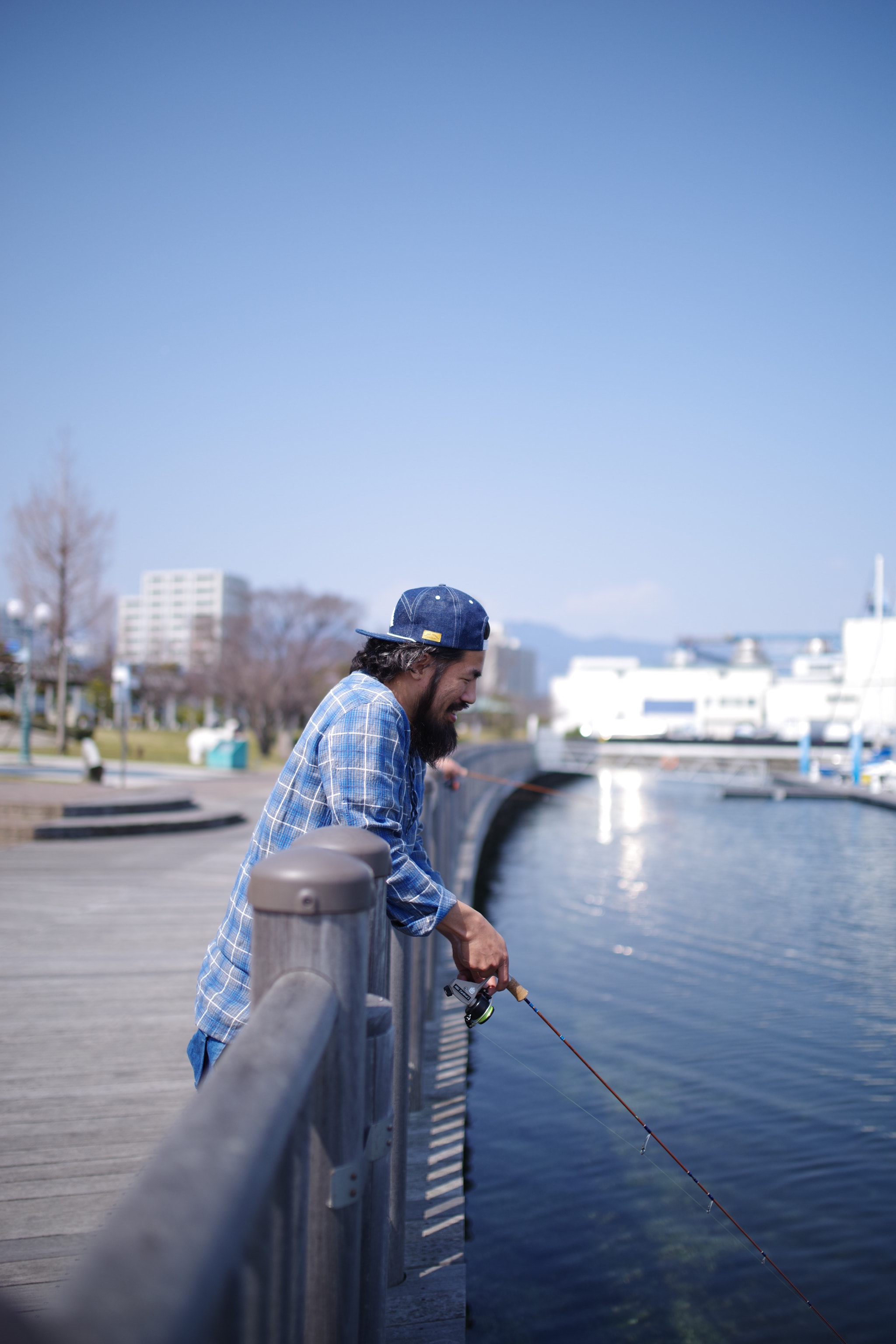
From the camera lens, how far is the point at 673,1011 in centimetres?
768

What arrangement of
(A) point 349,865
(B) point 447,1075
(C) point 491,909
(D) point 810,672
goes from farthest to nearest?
(D) point 810,672 < (C) point 491,909 < (B) point 447,1075 < (A) point 349,865

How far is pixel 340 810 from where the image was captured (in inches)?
73.1

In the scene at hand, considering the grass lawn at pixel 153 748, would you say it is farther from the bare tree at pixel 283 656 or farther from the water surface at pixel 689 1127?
the water surface at pixel 689 1127

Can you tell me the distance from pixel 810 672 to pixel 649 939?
8050 cm

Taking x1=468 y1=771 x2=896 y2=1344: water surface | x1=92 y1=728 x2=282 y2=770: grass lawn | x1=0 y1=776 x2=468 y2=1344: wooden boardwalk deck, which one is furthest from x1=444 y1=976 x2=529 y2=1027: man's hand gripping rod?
x1=92 y1=728 x2=282 y2=770: grass lawn

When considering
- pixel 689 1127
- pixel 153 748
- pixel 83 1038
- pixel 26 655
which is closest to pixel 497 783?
pixel 26 655

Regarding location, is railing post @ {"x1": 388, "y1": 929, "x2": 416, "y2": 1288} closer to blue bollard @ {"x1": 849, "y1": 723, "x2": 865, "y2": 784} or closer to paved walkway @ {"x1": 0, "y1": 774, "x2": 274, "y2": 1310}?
paved walkway @ {"x1": 0, "y1": 774, "x2": 274, "y2": 1310}

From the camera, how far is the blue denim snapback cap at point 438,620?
218cm

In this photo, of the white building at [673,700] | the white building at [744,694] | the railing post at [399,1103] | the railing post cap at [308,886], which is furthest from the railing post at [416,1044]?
the white building at [673,700]

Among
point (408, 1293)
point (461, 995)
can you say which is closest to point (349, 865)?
point (461, 995)

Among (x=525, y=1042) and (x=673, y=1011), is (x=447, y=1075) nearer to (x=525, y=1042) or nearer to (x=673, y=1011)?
(x=525, y=1042)

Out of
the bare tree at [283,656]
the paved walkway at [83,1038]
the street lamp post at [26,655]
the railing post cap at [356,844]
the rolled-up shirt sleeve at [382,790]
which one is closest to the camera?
the railing post cap at [356,844]

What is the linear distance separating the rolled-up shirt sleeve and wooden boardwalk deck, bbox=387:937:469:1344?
101 cm

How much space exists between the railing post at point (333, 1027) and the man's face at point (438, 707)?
92cm
